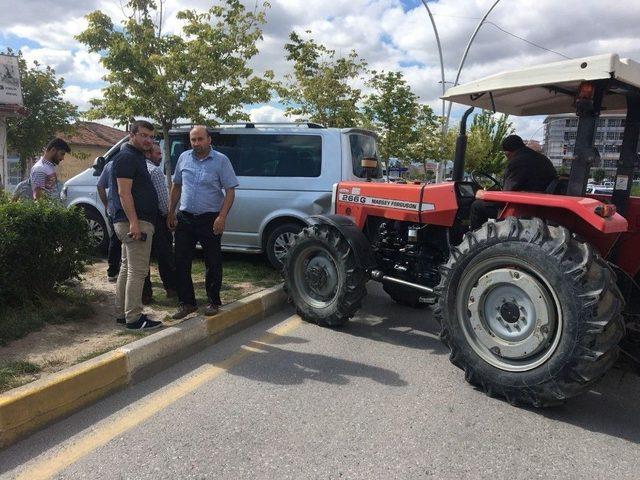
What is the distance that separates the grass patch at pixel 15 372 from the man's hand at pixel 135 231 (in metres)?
1.23

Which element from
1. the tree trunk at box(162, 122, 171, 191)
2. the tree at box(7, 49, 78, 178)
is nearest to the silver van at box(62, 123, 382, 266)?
the tree trunk at box(162, 122, 171, 191)

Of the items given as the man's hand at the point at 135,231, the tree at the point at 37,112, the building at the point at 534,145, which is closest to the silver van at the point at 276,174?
the building at the point at 534,145

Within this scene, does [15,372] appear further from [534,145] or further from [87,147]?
[87,147]

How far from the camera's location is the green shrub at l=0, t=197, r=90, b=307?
4.38 meters

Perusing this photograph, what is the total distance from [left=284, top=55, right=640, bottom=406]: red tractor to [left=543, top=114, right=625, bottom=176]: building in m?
0.07

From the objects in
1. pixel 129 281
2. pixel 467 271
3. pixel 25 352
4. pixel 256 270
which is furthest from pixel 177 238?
pixel 467 271

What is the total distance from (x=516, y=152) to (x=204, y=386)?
3168 mm

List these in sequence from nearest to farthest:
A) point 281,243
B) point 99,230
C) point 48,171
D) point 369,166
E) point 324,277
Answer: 1. point 324,277
2. point 48,171
3. point 369,166
4. point 281,243
5. point 99,230

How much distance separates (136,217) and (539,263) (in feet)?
10.2

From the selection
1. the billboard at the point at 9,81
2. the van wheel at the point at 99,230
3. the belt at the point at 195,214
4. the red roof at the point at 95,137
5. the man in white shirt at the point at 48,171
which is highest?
the billboard at the point at 9,81

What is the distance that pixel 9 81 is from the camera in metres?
16.7

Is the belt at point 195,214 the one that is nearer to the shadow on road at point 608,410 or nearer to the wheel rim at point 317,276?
the wheel rim at point 317,276

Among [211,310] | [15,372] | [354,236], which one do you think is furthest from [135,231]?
[354,236]

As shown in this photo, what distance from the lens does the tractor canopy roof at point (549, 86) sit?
3326 mm
